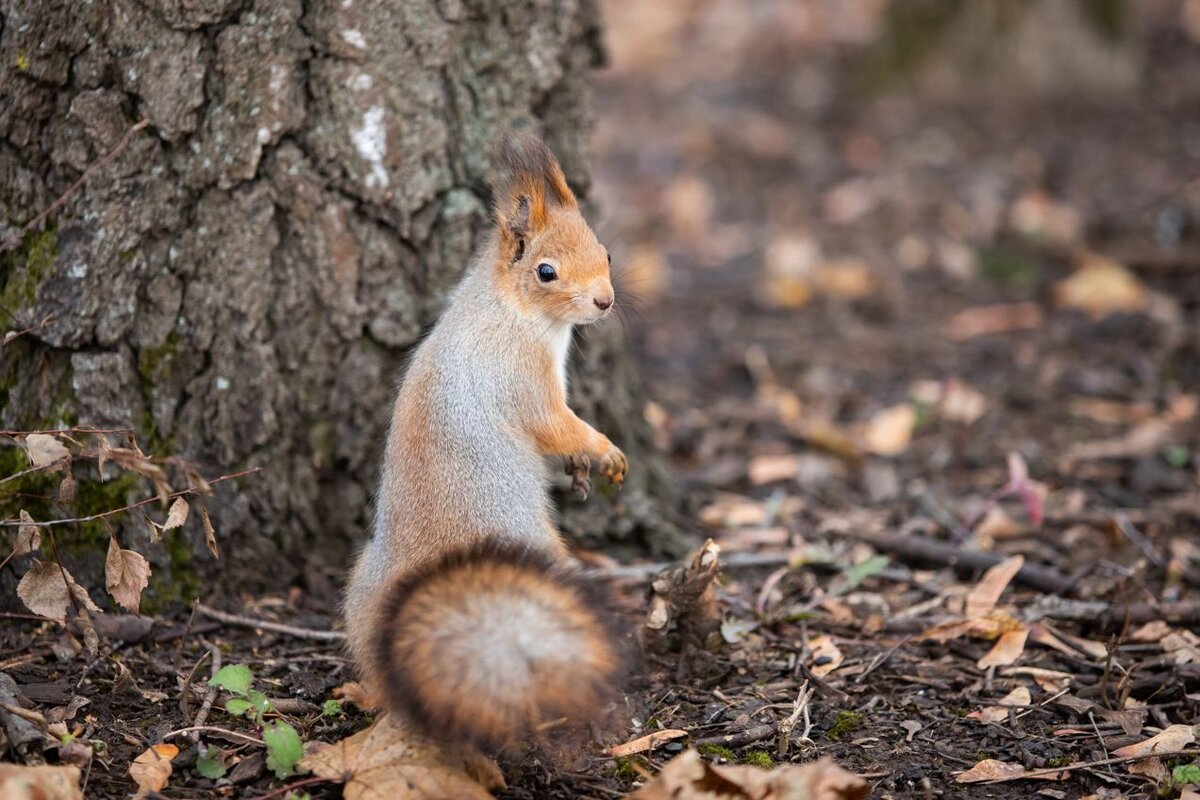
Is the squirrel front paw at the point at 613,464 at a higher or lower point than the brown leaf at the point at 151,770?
higher

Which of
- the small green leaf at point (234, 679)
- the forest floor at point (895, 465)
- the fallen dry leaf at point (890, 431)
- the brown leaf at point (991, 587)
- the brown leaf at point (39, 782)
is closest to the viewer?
the brown leaf at point (39, 782)

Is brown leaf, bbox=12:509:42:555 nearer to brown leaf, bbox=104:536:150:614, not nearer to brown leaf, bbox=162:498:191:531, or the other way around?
brown leaf, bbox=104:536:150:614

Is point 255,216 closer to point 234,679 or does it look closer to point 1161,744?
point 234,679

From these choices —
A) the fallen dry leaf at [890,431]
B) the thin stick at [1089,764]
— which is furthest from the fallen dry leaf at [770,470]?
the thin stick at [1089,764]

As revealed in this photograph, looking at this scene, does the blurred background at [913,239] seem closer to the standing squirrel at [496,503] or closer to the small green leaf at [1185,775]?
the standing squirrel at [496,503]

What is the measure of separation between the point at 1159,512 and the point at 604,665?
2270 millimetres

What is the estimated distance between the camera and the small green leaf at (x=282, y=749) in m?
2.17

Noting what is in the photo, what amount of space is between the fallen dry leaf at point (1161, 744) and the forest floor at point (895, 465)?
0.01m

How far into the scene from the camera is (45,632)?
2.67 meters

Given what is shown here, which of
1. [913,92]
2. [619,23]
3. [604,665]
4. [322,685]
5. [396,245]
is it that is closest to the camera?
[604,665]

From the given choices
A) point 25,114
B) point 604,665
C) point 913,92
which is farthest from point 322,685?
point 913,92

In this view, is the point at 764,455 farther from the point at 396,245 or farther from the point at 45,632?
the point at 45,632

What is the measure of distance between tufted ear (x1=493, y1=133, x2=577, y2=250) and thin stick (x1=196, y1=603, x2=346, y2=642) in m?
0.98

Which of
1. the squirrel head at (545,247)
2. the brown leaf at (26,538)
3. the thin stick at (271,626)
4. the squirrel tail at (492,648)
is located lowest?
the thin stick at (271,626)
